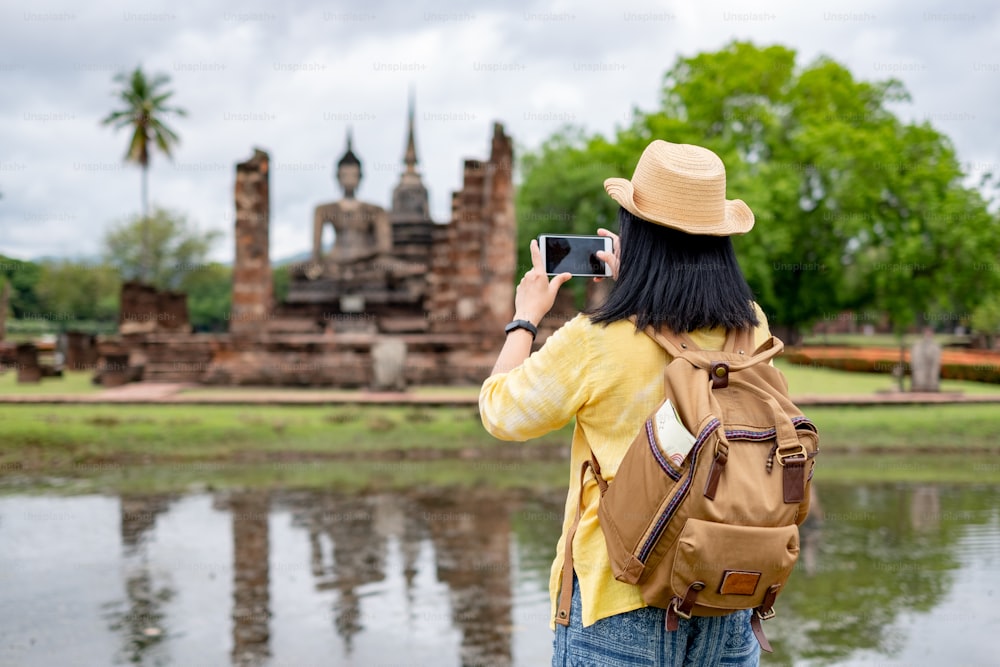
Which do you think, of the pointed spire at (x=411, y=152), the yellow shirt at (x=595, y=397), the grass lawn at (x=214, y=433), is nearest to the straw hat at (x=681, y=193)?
the yellow shirt at (x=595, y=397)

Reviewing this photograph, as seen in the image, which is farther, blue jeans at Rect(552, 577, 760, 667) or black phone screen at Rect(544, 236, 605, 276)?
black phone screen at Rect(544, 236, 605, 276)

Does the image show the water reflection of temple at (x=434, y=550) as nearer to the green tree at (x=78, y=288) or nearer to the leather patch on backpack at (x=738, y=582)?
the leather patch on backpack at (x=738, y=582)

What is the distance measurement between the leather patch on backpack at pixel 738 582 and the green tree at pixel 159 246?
5254 centimetres

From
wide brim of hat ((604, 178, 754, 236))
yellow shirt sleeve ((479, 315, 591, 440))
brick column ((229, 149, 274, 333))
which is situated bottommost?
yellow shirt sleeve ((479, 315, 591, 440))

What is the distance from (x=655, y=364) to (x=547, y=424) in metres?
0.29

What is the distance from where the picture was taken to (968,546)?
272 inches

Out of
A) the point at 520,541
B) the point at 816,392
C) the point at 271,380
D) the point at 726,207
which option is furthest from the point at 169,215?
the point at 726,207

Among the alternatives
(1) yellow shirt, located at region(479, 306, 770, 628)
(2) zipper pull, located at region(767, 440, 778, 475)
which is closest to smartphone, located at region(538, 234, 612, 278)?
(1) yellow shirt, located at region(479, 306, 770, 628)

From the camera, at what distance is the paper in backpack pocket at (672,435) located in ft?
6.15

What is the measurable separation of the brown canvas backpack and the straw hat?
339 millimetres

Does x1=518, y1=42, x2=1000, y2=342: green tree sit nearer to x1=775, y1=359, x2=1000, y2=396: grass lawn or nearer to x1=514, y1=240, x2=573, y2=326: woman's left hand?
x1=775, y1=359, x2=1000, y2=396: grass lawn

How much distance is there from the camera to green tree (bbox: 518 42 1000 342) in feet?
86.4

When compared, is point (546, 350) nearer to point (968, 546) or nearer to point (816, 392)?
point (968, 546)

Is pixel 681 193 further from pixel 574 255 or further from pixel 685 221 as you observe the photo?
pixel 574 255
